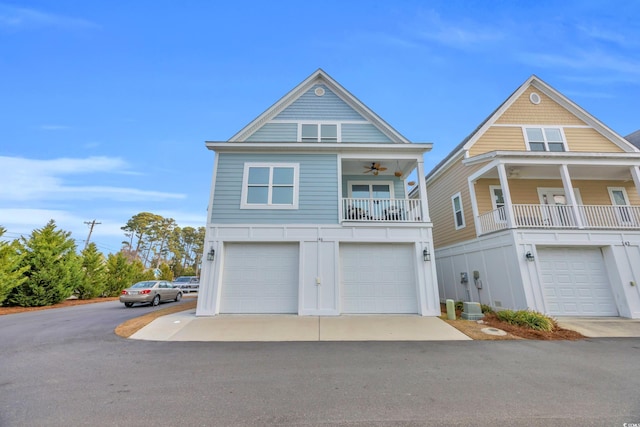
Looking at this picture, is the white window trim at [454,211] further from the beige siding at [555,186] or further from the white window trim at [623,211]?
the white window trim at [623,211]

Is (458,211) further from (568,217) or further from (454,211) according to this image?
(568,217)

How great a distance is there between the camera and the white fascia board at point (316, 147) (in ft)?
31.1

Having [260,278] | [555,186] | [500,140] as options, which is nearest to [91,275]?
[260,278]

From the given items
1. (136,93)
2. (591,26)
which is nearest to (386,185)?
(591,26)

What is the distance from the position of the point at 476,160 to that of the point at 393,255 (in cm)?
544

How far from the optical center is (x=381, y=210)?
378 inches

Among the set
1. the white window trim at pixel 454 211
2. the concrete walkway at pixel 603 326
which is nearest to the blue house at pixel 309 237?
the white window trim at pixel 454 211

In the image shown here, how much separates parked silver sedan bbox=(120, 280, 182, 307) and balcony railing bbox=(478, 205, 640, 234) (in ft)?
56.4

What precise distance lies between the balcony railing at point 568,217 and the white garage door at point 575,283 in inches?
40.3

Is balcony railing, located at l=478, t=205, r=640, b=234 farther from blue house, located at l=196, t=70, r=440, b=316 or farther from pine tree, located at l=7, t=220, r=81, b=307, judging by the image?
pine tree, located at l=7, t=220, r=81, b=307

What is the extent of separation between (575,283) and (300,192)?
33.0ft

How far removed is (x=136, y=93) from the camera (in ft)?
60.6

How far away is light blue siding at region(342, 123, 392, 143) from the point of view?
10.7 metres

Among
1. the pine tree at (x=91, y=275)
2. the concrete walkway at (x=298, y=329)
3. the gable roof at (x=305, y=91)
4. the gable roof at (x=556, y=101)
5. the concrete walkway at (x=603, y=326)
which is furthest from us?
the pine tree at (x=91, y=275)
